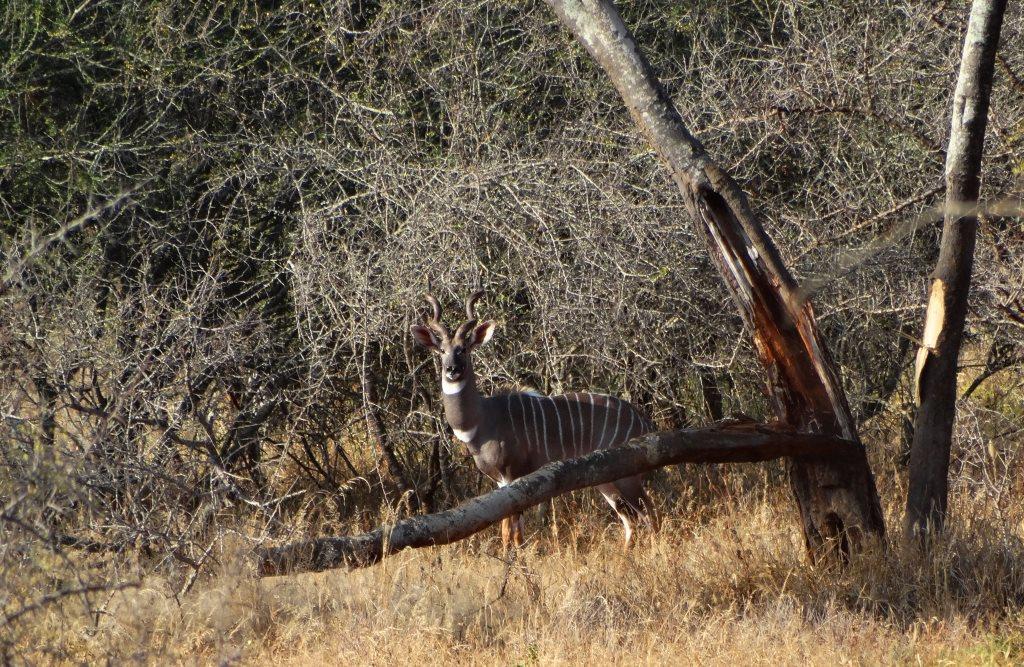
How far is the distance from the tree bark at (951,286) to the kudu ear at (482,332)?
2042 mm

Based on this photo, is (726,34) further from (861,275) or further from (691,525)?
(691,525)

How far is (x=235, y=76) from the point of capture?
7.14 metres

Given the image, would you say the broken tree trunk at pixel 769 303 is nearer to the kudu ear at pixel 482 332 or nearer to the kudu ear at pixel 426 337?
the kudu ear at pixel 482 332

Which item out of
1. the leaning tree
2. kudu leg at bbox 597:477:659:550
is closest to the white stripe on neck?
kudu leg at bbox 597:477:659:550

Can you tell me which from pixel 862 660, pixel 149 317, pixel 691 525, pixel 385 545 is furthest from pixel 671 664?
pixel 149 317

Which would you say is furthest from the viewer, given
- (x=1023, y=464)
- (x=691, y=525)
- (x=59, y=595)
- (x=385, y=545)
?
(x=1023, y=464)

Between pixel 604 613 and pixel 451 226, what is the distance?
2265 mm

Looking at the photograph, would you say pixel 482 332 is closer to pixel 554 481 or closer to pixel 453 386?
pixel 453 386

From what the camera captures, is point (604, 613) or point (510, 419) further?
point (510, 419)

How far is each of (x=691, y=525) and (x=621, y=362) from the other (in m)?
0.99

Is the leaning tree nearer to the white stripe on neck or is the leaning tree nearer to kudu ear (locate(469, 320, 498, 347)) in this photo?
kudu ear (locate(469, 320, 498, 347))

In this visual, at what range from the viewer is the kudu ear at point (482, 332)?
20.4 ft

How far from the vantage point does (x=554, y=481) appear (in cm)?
464

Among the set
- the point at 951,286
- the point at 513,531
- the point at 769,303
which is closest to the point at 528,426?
the point at 513,531
